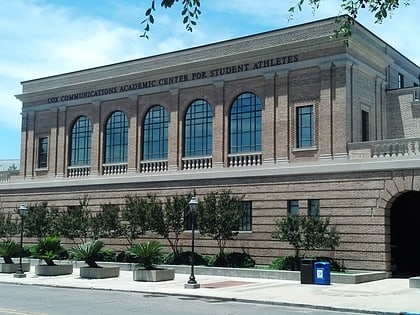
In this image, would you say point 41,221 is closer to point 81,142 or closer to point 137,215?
point 81,142

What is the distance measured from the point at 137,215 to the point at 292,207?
27.9 feet

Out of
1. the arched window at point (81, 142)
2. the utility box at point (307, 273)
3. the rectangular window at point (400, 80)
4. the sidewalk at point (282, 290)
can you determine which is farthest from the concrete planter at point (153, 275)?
the rectangular window at point (400, 80)

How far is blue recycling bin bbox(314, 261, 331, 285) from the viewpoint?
2545cm

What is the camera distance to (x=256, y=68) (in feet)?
111

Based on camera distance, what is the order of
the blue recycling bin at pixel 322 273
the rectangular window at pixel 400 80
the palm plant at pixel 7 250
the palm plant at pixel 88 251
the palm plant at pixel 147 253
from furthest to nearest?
the rectangular window at pixel 400 80
the palm plant at pixel 7 250
the palm plant at pixel 88 251
the palm plant at pixel 147 253
the blue recycling bin at pixel 322 273

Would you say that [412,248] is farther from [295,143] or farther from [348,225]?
[295,143]

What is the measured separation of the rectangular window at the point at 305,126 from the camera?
31844mm

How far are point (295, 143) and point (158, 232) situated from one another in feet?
28.6

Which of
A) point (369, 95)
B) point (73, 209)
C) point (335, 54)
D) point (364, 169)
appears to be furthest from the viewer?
point (73, 209)

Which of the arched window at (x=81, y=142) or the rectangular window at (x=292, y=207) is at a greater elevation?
the arched window at (x=81, y=142)

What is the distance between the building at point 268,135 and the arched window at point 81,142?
101 mm

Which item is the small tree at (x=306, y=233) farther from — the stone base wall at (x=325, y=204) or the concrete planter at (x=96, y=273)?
the concrete planter at (x=96, y=273)

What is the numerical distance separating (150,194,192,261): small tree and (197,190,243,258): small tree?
5.66 feet

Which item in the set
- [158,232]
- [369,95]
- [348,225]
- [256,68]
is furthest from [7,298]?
[369,95]
